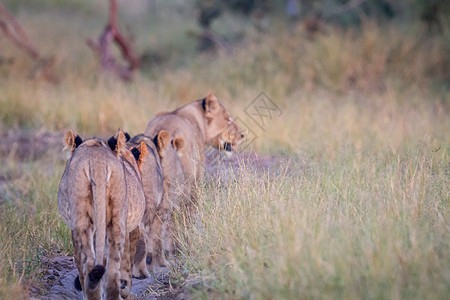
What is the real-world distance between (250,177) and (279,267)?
186 centimetres

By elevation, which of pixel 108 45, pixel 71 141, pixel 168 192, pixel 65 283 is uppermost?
pixel 108 45

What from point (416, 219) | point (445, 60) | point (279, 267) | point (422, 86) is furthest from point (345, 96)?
point (279, 267)

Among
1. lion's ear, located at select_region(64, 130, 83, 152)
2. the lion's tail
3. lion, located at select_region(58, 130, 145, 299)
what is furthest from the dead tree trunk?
the lion's tail

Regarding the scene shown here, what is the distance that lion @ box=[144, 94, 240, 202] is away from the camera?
5.84 m

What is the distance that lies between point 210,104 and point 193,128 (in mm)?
631

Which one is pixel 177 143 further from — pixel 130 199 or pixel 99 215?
pixel 99 215

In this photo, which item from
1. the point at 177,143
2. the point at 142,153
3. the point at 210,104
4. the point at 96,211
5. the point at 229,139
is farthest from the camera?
the point at 229,139

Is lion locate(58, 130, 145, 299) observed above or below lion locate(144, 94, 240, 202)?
below

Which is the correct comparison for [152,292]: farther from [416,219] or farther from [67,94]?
[67,94]

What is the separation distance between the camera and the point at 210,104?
22.1 feet

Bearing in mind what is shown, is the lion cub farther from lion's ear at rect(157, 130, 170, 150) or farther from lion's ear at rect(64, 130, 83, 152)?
lion's ear at rect(64, 130, 83, 152)

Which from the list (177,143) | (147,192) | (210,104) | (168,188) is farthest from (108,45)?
(147,192)

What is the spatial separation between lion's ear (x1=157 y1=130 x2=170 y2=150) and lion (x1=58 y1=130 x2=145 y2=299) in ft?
3.28

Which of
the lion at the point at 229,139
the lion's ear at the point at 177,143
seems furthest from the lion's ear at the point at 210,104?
the lion's ear at the point at 177,143
